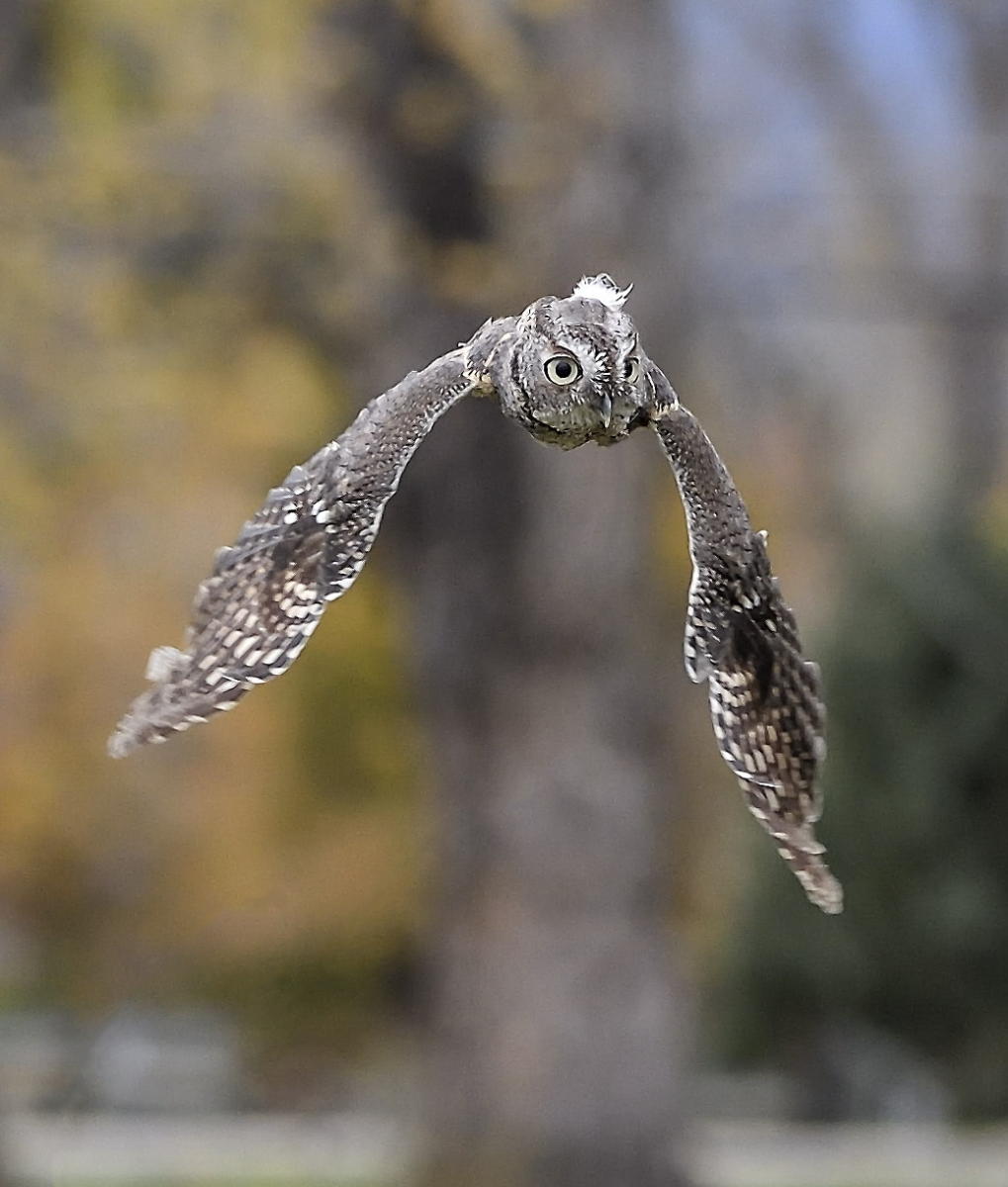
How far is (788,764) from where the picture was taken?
2.58m

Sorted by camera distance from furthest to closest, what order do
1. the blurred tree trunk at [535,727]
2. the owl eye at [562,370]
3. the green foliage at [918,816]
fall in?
the green foliage at [918,816]
the blurred tree trunk at [535,727]
the owl eye at [562,370]

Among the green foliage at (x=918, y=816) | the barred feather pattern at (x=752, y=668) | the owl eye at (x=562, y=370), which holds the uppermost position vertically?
the green foliage at (x=918, y=816)

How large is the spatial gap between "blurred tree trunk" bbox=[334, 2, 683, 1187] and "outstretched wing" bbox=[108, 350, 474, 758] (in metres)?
7.18

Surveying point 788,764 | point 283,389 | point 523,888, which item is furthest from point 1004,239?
point 788,764

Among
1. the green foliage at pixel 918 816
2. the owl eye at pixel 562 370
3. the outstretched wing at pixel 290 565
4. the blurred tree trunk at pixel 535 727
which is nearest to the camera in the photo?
the owl eye at pixel 562 370

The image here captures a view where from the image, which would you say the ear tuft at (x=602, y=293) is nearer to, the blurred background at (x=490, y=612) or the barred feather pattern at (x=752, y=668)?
the barred feather pattern at (x=752, y=668)

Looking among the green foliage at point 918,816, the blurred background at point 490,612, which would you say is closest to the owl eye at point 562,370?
the blurred background at point 490,612

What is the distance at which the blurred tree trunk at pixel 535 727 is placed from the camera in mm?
9914

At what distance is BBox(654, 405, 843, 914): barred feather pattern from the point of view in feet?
7.48

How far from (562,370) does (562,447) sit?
0.46 feet

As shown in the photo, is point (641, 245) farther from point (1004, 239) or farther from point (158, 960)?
point (158, 960)

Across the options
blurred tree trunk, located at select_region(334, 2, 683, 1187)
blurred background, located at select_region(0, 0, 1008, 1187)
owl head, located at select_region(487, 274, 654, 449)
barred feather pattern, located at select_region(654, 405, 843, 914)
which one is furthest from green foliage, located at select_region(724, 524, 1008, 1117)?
A: owl head, located at select_region(487, 274, 654, 449)

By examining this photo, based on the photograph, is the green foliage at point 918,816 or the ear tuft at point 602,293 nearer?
the ear tuft at point 602,293

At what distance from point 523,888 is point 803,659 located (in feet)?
29.5
